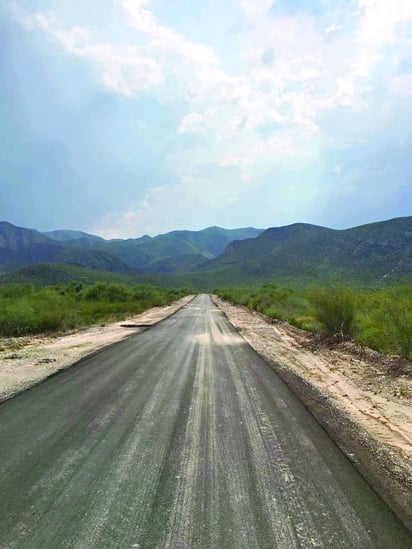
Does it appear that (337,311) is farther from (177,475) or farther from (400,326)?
(177,475)

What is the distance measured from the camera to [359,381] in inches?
293

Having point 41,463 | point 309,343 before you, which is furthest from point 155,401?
point 309,343

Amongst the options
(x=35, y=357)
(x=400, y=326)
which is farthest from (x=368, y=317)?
(x=35, y=357)

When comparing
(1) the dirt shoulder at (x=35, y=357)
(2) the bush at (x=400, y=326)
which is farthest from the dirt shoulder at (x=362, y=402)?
(1) the dirt shoulder at (x=35, y=357)

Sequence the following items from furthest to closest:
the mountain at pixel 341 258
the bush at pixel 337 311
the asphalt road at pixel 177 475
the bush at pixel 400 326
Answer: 1. the mountain at pixel 341 258
2. the bush at pixel 337 311
3. the bush at pixel 400 326
4. the asphalt road at pixel 177 475

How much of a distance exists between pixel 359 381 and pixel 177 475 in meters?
5.50

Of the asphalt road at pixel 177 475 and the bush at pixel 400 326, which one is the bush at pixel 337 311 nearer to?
the bush at pixel 400 326

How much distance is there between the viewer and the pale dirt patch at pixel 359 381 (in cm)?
493

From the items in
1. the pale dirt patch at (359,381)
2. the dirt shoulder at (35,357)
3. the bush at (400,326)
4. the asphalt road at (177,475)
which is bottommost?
the pale dirt patch at (359,381)

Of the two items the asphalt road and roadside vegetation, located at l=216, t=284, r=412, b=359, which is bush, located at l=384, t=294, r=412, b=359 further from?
the asphalt road

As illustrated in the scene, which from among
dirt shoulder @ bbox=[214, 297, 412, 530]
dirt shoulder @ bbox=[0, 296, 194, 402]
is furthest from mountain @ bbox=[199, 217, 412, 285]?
dirt shoulder @ bbox=[0, 296, 194, 402]

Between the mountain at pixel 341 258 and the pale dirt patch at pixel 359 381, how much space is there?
203ft

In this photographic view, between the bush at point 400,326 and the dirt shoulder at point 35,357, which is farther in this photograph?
the bush at point 400,326

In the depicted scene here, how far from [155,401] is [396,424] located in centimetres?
378
